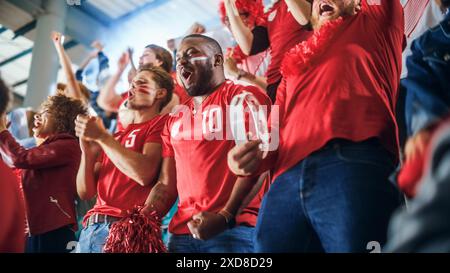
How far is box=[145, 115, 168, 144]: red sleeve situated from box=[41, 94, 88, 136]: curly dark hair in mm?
334

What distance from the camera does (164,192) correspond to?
5.89ft

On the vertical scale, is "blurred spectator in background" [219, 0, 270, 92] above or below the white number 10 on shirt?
above

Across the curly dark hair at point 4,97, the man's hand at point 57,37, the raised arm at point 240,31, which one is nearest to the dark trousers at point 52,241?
the curly dark hair at point 4,97

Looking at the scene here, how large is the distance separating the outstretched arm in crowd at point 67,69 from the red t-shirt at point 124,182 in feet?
1.08

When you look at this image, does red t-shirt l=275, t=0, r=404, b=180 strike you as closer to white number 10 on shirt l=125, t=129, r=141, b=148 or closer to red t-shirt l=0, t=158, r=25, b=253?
white number 10 on shirt l=125, t=129, r=141, b=148

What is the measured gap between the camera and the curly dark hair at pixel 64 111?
2.09 meters

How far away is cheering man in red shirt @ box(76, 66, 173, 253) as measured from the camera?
1.82m

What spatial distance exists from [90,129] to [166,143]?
27 centimetres

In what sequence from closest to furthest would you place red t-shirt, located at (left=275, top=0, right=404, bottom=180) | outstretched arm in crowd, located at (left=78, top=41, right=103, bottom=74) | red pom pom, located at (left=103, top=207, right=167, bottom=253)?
red t-shirt, located at (left=275, top=0, right=404, bottom=180), red pom pom, located at (left=103, top=207, right=167, bottom=253), outstretched arm in crowd, located at (left=78, top=41, right=103, bottom=74)

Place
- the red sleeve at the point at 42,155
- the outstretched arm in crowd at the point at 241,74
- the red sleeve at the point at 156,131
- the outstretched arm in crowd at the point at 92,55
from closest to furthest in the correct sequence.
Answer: the outstretched arm in crowd at the point at 241,74 < the red sleeve at the point at 156,131 < the red sleeve at the point at 42,155 < the outstretched arm in crowd at the point at 92,55

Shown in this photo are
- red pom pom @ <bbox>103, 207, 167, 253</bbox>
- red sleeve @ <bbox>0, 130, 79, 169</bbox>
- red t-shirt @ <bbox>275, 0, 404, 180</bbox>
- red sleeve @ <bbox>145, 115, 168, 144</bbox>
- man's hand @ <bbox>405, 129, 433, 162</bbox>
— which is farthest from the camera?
red sleeve @ <bbox>0, 130, 79, 169</bbox>

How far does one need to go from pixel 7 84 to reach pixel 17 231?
584 mm

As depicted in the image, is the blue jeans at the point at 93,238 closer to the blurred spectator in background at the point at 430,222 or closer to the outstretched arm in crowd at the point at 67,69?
the outstretched arm in crowd at the point at 67,69

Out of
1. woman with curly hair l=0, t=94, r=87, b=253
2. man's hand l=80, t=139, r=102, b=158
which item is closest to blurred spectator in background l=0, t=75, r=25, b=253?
woman with curly hair l=0, t=94, r=87, b=253
